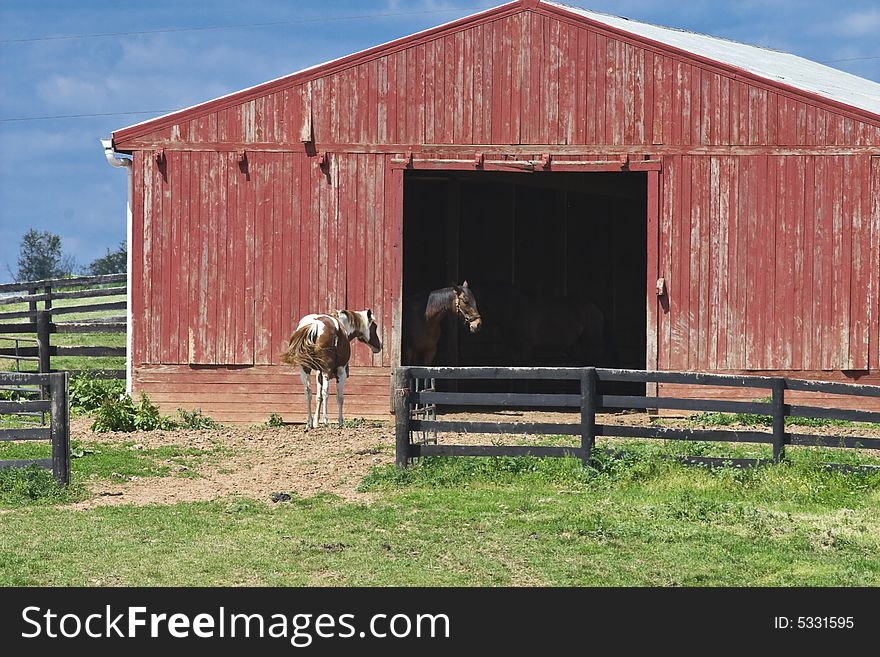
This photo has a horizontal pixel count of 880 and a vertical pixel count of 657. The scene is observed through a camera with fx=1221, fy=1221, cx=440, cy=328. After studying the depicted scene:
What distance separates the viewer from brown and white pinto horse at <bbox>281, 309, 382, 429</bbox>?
56.2 ft

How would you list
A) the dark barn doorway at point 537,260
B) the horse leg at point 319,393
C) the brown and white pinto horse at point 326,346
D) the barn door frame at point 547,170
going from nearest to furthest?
1. the brown and white pinto horse at point 326,346
2. the horse leg at point 319,393
3. the barn door frame at point 547,170
4. the dark barn doorway at point 537,260

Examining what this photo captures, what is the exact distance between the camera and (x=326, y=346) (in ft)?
56.8

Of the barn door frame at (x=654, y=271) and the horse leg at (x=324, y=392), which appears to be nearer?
the horse leg at (x=324, y=392)

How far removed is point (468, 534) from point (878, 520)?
344 centimetres

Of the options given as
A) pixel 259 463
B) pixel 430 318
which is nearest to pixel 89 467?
pixel 259 463

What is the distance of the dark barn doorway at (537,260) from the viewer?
73.2 ft

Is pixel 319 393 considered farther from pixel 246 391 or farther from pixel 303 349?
pixel 246 391

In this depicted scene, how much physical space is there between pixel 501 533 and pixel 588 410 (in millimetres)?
2740

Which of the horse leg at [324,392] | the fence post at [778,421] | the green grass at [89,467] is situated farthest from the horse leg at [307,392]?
the fence post at [778,421]

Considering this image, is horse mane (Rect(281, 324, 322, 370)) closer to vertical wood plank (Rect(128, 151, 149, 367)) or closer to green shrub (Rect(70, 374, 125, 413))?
vertical wood plank (Rect(128, 151, 149, 367))

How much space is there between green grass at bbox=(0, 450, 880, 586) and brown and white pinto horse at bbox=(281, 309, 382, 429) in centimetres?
506

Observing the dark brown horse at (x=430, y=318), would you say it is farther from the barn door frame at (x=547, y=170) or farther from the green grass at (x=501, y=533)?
the green grass at (x=501, y=533)

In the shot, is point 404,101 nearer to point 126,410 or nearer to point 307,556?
point 126,410

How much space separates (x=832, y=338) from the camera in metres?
18.4
